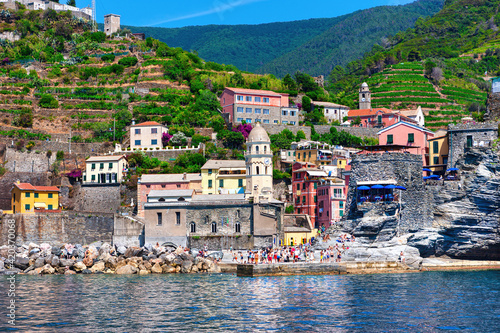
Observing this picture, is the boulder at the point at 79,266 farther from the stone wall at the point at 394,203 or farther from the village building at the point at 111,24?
the village building at the point at 111,24

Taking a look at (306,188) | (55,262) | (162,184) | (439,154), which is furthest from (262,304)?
(306,188)

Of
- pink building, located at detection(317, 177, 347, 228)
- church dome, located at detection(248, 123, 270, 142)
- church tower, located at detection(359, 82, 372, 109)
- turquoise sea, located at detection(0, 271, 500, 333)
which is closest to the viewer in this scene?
turquoise sea, located at detection(0, 271, 500, 333)

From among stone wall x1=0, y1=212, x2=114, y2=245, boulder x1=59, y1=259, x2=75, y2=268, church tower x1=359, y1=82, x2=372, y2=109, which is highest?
church tower x1=359, y1=82, x2=372, y2=109

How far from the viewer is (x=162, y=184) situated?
6844cm

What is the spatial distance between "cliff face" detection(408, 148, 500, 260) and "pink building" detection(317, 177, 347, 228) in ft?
43.1

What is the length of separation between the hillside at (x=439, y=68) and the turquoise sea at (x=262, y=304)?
4558 cm

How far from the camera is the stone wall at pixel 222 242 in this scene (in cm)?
6281

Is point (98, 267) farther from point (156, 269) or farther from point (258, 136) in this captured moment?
point (258, 136)

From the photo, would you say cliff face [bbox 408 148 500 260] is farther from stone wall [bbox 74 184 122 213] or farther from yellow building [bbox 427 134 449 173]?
stone wall [bbox 74 184 122 213]

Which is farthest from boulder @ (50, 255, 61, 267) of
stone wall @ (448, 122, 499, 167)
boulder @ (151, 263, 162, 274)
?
stone wall @ (448, 122, 499, 167)

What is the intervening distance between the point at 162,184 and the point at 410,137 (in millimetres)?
24766

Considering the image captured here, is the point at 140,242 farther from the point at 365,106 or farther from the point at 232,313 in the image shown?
the point at 365,106

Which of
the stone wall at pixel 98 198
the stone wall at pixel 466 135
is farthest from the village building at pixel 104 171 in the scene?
the stone wall at pixel 466 135

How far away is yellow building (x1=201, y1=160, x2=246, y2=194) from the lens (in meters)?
69.5
